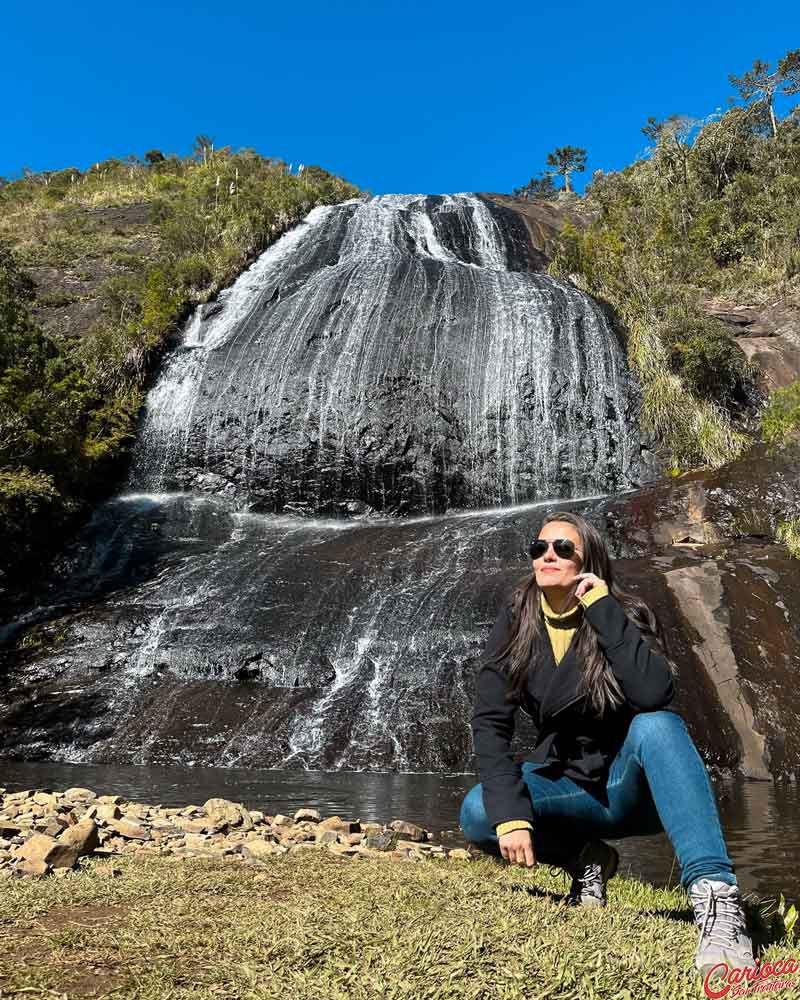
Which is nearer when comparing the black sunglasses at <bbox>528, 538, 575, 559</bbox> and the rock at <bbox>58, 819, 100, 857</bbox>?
the black sunglasses at <bbox>528, 538, 575, 559</bbox>

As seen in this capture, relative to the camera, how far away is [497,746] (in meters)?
2.96

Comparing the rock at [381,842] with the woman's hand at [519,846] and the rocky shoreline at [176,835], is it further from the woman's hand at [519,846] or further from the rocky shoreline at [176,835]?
the woman's hand at [519,846]

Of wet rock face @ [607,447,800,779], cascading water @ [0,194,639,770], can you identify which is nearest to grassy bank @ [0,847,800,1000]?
wet rock face @ [607,447,800,779]

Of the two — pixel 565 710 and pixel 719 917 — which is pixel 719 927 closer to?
pixel 719 917

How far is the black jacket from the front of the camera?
2.77 meters

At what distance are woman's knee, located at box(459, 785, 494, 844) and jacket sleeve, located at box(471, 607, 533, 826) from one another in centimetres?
11

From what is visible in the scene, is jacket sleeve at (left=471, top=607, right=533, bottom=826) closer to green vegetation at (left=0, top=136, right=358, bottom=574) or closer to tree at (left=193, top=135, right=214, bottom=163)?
green vegetation at (left=0, top=136, right=358, bottom=574)

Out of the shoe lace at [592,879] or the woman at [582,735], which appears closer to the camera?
the woman at [582,735]

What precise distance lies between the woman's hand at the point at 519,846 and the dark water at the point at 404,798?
5.16ft

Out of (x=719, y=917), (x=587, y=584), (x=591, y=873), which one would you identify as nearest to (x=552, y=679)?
(x=587, y=584)

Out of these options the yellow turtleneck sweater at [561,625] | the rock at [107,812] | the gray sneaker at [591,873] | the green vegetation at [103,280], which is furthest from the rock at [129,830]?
the green vegetation at [103,280]

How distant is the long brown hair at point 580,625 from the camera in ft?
9.70

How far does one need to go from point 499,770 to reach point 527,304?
17.9 meters

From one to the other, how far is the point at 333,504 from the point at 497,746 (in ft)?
47.6
